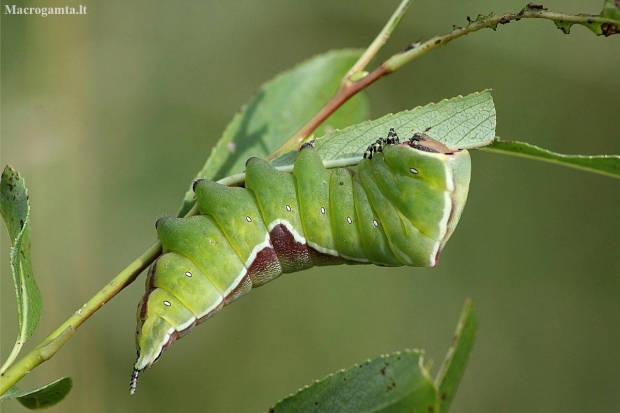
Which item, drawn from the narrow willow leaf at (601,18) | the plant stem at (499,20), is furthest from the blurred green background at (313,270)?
the narrow willow leaf at (601,18)

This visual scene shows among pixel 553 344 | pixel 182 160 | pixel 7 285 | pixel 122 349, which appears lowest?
pixel 553 344

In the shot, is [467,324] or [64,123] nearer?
[467,324]

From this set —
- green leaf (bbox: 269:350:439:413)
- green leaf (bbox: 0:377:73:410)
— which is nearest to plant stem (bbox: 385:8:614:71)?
green leaf (bbox: 269:350:439:413)

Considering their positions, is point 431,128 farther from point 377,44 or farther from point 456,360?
point 456,360

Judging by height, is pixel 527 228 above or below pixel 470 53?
below

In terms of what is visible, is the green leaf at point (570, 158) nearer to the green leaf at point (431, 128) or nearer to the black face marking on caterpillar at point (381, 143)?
the green leaf at point (431, 128)

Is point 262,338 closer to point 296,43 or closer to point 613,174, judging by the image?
point 296,43

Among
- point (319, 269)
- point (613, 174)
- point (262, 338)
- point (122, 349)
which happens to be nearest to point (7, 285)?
point (122, 349)

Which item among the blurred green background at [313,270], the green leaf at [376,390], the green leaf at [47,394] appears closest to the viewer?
the green leaf at [376,390]
